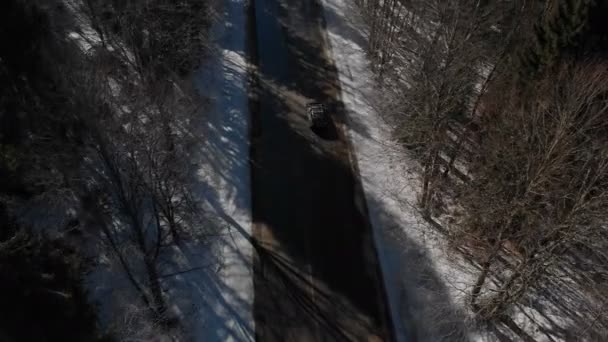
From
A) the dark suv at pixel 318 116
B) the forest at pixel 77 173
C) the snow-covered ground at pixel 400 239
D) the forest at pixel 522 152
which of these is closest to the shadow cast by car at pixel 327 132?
the dark suv at pixel 318 116

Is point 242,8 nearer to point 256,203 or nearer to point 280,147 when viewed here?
point 280,147

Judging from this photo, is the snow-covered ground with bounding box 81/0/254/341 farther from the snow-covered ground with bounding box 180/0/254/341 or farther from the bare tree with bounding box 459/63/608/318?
the bare tree with bounding box 459/63/608/318

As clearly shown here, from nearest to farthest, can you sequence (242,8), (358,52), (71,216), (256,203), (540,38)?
(540,38) → (71,216) → (256,203) → (358,52) → (242,8)

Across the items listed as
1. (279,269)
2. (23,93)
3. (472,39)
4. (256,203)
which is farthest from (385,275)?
(23,93)

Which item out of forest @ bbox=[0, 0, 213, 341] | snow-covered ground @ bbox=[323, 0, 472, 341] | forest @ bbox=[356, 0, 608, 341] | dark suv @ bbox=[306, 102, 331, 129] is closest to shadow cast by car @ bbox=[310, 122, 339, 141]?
dark suv @ bbox=[306, 102, 331, 129]

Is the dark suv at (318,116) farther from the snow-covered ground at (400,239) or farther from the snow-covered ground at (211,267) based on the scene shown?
the snow-covered ground at (211,267)
